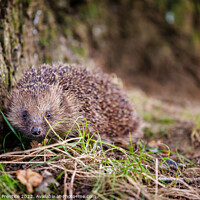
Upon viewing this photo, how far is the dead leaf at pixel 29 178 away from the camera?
3095 millimetres

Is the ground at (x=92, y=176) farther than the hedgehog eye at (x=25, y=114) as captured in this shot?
No

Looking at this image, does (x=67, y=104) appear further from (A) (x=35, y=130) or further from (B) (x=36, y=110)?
(A) (x=35, y=130)

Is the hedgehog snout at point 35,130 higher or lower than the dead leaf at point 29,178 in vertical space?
higher

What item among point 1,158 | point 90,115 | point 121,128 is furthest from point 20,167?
point 121,128

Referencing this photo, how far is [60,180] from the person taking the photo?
3.34 m

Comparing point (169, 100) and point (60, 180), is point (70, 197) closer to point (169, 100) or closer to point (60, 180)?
point (60, 180)

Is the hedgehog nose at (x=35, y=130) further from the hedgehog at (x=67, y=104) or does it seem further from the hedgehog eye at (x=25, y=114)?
the hedgehog eye at (x=25, y=114)

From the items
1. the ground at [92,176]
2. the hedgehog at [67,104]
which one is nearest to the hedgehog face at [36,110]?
the hedgehog at [67,104]

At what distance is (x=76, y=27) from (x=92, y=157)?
6520 millimetres

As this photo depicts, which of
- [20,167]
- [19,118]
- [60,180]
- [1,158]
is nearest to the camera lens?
[60,180]

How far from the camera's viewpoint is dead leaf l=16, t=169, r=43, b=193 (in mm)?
3095

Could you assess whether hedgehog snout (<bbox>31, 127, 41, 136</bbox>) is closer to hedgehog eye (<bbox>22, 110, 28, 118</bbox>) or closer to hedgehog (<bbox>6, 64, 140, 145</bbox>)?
hedgehog (<bbox>6, 64, 140, 145</bbox>)

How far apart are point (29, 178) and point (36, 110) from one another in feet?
4.18

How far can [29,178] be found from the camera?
3.16m
